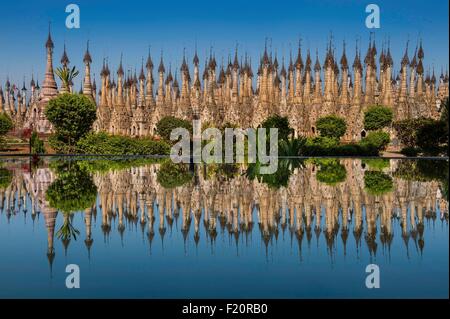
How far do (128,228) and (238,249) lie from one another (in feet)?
6.02

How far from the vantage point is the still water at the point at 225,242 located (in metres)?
4.60

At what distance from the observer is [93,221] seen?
7.67 metres

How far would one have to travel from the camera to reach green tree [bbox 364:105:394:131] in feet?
123

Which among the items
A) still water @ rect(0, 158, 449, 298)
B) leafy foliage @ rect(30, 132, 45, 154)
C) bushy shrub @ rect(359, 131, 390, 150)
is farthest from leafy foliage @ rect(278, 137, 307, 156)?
still water @ rect(0, 158, 449, 298)

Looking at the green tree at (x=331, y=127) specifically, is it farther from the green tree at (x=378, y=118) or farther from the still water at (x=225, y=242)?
the still water at (x=225, y=242)

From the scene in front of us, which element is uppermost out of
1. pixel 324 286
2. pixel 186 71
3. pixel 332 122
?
pixel 186 71

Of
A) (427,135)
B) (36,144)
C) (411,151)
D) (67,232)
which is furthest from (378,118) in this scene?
(67,232)

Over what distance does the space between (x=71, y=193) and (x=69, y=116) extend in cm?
2245

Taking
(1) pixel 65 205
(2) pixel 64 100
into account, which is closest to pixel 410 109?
(2) pixel 64 100

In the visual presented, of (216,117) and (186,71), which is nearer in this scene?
(216,117)

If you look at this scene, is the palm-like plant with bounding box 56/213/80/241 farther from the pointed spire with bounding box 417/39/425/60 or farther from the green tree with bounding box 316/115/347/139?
the pointed spire with bounding box 417/39/425/60

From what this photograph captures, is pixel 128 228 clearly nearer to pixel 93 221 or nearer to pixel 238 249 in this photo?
pixel 93 221

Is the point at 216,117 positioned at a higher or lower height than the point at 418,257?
higher

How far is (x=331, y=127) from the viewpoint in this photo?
35.0 m
